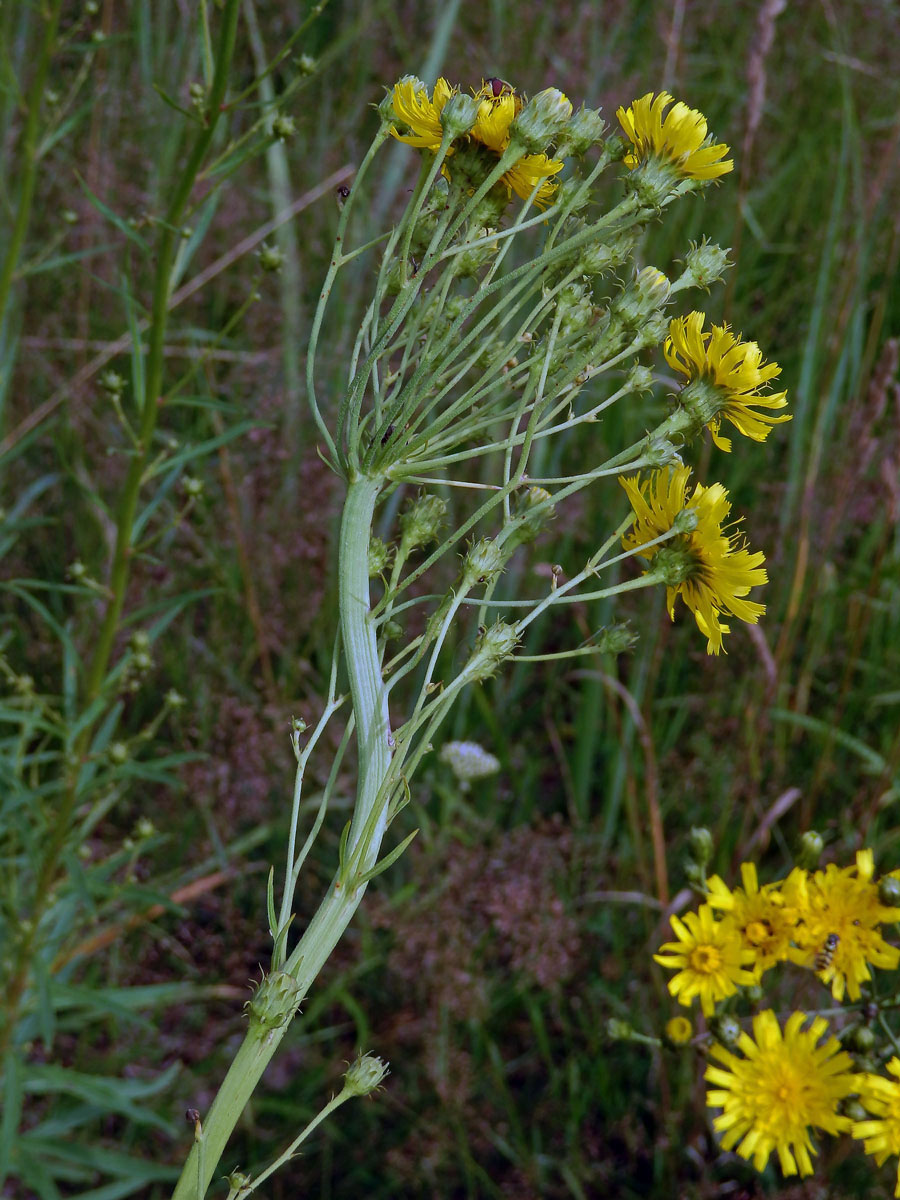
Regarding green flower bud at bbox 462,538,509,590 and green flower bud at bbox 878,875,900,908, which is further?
green flower bud at bbox 878,875,900,908

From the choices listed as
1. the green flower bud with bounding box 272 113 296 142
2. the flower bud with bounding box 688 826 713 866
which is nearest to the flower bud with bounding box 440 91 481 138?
the green flower bud with bounding box 272 113 296 142

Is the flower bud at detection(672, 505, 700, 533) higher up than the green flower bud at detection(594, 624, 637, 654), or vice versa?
the flower bud at detection(672, 505, 700, 533)

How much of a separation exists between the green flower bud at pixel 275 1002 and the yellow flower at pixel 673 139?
67 centimetres

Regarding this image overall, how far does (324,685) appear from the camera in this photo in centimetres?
270

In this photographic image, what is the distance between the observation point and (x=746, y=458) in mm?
2949

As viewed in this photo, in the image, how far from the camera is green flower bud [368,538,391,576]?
849 mm

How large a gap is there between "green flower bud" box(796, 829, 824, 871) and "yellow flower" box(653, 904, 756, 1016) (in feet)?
0.42

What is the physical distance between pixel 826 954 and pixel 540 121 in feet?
3.33

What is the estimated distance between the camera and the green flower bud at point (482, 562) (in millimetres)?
793

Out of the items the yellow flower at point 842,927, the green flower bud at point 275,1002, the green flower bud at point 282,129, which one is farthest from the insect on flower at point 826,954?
the green flower bud at point 282,129

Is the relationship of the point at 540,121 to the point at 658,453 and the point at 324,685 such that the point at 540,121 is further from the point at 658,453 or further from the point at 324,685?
the point at 324,685

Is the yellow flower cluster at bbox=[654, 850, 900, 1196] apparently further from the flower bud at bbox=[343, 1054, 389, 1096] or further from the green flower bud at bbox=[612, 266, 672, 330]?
the green flower bud at bbox=[612, 266, 672, 330]

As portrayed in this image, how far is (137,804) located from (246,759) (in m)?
0.46

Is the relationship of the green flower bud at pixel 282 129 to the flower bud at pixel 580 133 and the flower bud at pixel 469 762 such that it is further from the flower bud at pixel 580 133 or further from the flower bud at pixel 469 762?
the flower bud at pixel 469 762
